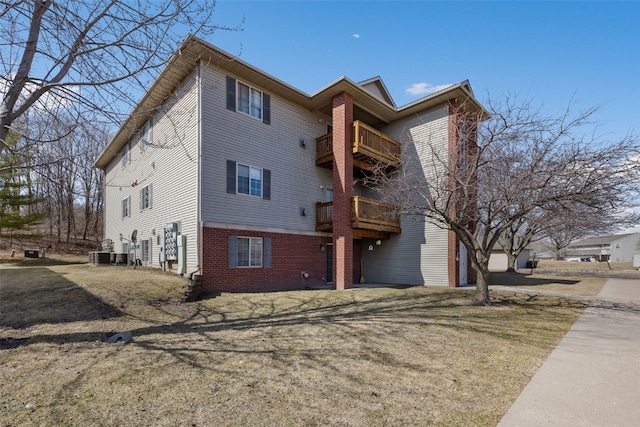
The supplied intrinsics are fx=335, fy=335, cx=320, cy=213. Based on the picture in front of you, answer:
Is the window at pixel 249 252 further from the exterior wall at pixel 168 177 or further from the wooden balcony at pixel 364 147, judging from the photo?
the wooden balcony at pixel 364 147

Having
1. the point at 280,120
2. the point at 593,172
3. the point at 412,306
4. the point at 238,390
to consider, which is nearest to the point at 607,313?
the point at 593,172

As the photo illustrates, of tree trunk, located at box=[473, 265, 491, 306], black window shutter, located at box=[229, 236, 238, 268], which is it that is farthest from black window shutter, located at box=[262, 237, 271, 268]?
tree trunk, located at box=[473, 265, 491, 306]

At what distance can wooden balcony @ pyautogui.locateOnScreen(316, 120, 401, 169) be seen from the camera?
14072 millimetres

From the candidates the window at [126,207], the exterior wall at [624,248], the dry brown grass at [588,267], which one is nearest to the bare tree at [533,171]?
the window at [126,207]

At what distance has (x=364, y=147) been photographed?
46.5 ft

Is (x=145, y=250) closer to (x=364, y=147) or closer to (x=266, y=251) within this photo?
(x=266, y=251)

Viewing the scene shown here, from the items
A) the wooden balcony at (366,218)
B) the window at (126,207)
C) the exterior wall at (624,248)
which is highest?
the window at (126,207)

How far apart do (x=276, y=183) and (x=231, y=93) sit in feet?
12.5

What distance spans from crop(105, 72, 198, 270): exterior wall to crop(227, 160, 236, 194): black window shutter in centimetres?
115

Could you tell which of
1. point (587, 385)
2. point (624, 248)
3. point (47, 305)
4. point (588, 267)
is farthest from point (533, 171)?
point (624, 248)

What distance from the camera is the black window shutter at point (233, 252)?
1189cm

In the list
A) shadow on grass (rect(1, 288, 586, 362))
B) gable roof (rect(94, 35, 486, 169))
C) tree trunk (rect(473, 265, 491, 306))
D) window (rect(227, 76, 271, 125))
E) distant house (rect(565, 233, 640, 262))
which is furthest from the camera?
distant house (rect(565, 233, 640, 262))

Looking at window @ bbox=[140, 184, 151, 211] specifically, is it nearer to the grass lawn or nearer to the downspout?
the downspout

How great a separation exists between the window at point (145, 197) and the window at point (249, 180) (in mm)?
5621
